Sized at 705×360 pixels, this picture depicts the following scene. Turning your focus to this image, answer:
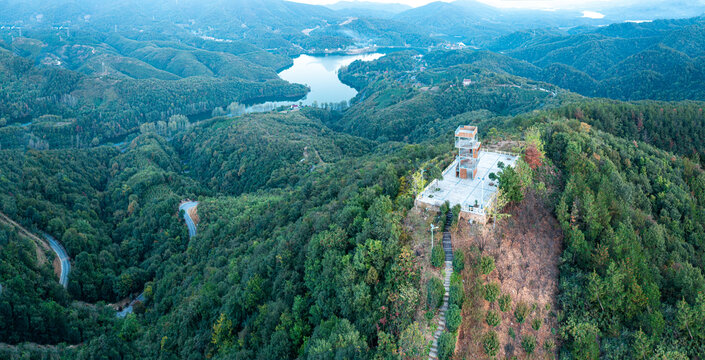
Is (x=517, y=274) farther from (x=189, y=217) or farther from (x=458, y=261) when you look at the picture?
(x=189, y=217)

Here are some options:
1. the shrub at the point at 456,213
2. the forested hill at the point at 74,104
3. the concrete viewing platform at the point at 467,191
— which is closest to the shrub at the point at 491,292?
the shrub at the point at 456,213

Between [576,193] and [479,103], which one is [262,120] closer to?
[479,103]

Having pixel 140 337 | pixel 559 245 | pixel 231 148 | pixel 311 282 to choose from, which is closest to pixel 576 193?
pixel 559 245

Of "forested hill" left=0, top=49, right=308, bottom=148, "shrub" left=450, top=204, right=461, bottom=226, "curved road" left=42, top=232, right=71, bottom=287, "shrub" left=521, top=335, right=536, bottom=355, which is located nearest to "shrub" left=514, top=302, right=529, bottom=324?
"shrub" left=521, top=335, right=536, bottom=355

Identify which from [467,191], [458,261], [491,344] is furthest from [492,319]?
[467,191]

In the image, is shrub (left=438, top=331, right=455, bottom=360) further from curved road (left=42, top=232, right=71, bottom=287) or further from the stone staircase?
curved road (left=42, top=232, right=71, bottom=287)

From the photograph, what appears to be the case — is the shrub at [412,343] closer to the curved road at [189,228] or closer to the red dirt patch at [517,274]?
the red dirt patch at [517,274]

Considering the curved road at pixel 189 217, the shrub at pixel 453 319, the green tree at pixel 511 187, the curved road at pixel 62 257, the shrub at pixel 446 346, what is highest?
the green tree at pixel 511 187
